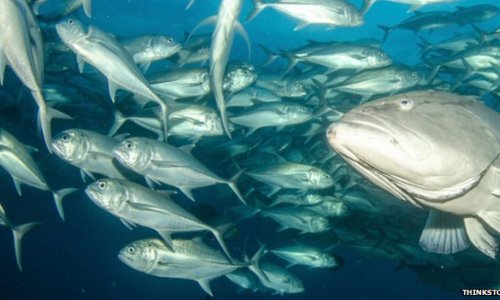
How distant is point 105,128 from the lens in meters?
13.1

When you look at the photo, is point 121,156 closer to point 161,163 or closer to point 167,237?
point 161,163

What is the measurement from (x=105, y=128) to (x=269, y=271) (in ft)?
25.4

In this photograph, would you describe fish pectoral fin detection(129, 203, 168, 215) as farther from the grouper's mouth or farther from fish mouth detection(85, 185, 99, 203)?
the grouper's mouth

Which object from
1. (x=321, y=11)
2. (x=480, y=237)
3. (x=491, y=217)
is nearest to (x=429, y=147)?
(x=491, y=217)

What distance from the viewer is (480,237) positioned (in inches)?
126

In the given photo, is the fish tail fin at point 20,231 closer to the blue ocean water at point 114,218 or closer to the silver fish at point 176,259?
the silver fish at point 176,259

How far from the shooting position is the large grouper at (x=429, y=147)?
2.13 metres

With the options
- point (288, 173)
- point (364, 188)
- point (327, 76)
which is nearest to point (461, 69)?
point (327, 76)

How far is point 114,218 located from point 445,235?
20.3 m

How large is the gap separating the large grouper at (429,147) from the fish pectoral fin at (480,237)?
353 millimetres

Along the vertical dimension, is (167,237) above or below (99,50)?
below

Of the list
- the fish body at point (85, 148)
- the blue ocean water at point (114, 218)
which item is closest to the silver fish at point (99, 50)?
the fish body at point (85, 148)

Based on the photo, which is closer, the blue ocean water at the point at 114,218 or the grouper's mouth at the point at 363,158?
the grouper's mouth at the point at 363,158

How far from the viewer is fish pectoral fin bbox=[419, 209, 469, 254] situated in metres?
3.39
